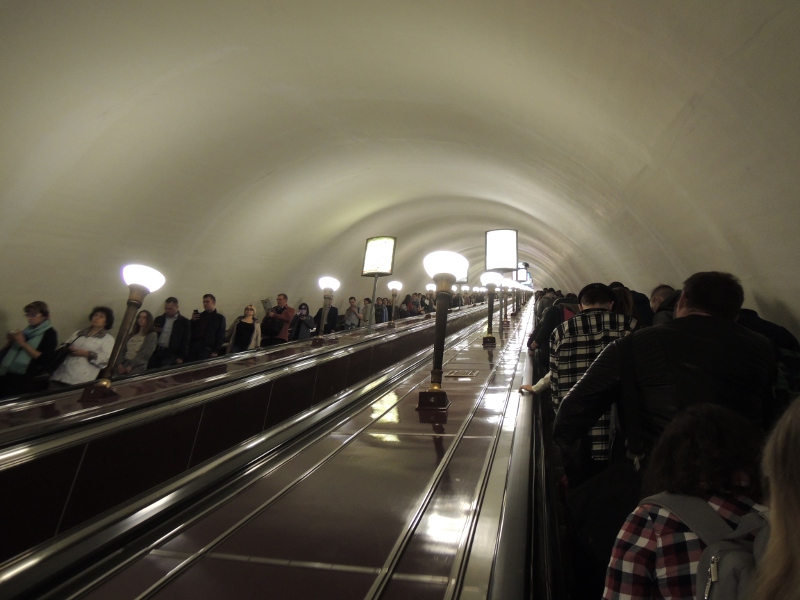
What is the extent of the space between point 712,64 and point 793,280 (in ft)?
6.03

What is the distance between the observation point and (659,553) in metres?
1.19

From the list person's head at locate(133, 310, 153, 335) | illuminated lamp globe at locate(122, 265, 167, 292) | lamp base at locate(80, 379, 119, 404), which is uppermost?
illuminated lamp globe at locate(122, 265, 167, 292)

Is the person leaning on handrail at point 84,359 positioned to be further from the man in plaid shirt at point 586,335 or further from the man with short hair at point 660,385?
the man with short hair at point 660,385

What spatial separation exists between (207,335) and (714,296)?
23.1 ft

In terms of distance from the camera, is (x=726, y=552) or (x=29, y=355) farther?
(x=29, y=355)

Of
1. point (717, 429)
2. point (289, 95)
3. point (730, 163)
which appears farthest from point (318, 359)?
point (717, 429)

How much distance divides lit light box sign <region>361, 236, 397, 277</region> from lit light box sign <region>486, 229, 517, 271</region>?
2.52 meters

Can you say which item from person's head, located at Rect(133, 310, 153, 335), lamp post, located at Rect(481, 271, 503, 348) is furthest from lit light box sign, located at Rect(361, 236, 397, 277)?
person's head, located at Rect(133, 310, 153, 335)

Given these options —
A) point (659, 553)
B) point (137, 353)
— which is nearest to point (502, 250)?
point (137, 353)

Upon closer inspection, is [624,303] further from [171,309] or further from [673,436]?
[171,309]

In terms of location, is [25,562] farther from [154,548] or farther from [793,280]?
[793,280]

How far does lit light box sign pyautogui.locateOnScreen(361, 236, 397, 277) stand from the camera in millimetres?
9398

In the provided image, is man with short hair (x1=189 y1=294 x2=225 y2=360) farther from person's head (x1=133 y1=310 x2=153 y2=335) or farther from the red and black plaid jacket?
the red and black plaid jacket

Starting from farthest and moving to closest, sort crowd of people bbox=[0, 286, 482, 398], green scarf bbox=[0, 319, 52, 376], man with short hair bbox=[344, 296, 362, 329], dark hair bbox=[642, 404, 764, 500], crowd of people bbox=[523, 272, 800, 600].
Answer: man with short hair bbox=[344, 296, 362, 329] < green scarf bbox=[0, 319, 52, 376] < crowd of people bbox=[0, 286, 482, 398] < dark hair bbox=[642, 404, 764, 500] < crowd of people bbox=[523, 272, 800, 600]
